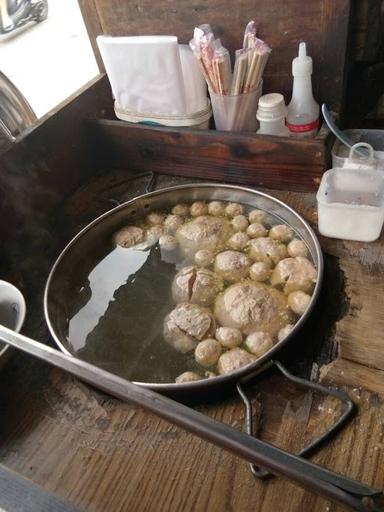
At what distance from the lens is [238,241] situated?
208cm

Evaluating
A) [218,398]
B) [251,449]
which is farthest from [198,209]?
[251,449]

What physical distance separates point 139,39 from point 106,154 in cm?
71

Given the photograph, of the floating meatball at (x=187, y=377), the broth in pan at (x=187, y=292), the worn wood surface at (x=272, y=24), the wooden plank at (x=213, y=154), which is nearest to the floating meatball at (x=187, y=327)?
the broth in pan at (x=187, y=292)

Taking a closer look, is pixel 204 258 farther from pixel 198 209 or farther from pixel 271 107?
pixel 271 107

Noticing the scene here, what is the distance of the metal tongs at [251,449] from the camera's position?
0.68 meters

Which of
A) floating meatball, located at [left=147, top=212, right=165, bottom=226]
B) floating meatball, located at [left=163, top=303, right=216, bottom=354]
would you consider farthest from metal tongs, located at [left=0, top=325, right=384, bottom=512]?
floating meatball, located at [left=147, top=212, right=165, bottom=226]

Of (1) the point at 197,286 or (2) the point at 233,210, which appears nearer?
(1) the point at 197,286

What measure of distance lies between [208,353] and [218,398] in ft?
0.57

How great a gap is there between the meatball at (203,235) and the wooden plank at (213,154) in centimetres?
30

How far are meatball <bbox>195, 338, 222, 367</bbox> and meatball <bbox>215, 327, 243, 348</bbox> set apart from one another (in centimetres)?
3

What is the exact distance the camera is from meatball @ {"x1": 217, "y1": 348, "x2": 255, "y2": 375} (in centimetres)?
155

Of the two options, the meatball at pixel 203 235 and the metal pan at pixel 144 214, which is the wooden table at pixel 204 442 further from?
the meatball at pixel 203 235

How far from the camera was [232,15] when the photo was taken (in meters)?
2.10

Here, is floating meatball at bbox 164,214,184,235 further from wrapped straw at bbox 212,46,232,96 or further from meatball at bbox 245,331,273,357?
meatball at bbox 245,331,273,357
